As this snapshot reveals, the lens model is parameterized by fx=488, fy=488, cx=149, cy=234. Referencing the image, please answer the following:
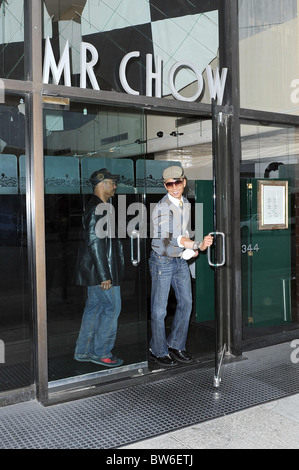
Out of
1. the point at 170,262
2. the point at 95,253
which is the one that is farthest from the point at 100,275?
the point at 170,262

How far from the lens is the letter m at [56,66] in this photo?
11.3ft

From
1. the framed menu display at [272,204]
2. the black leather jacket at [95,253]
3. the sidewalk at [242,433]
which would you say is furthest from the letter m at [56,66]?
the sidewalk at [242,433]

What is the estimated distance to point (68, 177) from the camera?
374cm

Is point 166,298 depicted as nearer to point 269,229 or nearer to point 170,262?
point 170,262

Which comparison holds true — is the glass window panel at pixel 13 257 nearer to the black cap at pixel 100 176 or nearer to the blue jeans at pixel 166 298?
the black cap at pixel 100 176

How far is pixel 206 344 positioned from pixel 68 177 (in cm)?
219

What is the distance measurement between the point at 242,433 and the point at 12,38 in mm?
3059

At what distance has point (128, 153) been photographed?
3.88m

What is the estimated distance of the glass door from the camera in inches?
142

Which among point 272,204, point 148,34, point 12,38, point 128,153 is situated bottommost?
point 272,204

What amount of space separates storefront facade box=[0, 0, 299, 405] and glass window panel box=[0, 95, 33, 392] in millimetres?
11

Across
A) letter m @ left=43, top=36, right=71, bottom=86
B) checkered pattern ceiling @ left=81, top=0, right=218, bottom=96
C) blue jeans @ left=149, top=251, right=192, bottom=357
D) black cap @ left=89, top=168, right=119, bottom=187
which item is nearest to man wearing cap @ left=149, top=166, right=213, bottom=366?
blue jeans @ left=149, top=251, right=192, bottom=357
